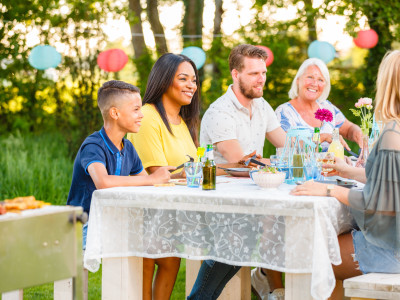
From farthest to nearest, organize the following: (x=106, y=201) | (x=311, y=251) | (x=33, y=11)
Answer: (x=33, y=11)
(x=106, y=201)
(x=311, y=251)

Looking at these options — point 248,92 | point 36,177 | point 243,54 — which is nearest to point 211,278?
point 248,92

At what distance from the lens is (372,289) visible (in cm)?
238

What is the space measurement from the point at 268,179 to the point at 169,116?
1.02 metres

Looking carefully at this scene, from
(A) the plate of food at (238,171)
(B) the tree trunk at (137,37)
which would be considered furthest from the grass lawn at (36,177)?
(A) the plate of food at (238,171)

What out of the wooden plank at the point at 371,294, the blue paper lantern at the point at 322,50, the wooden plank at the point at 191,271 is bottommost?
the wooden plank at the point at 191,271

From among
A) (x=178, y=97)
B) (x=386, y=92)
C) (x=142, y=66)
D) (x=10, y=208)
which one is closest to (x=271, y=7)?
(x=142, y=66)

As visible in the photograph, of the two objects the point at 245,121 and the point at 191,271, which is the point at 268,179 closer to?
the point at 191,271

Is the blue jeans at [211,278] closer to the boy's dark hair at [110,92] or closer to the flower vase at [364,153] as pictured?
the boy's dark hair at [110,92]

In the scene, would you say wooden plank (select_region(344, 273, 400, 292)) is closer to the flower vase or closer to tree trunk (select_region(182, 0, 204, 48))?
the flower vase

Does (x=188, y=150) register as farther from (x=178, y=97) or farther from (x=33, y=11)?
(x=33, y=11)

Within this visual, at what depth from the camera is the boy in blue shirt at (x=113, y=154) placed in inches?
115

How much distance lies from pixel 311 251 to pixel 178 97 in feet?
4.72

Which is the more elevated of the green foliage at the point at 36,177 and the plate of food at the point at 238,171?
the plate of food at the point at 238,171

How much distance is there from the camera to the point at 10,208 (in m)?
1.95
